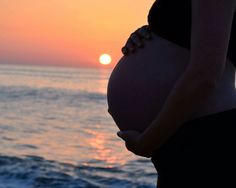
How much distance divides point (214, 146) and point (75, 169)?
21.5 feet

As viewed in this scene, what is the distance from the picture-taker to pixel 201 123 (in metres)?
1.35

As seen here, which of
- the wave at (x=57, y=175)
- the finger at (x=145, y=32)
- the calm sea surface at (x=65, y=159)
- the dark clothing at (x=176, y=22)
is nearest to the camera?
the dark clothing at (x=176, y=22)

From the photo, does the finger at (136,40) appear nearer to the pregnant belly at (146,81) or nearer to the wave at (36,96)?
the pregnant belly at (146,81)

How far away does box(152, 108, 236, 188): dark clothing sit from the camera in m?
1.33

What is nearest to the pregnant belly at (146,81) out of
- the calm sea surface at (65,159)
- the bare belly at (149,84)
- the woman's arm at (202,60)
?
the bare belly at (149,84)

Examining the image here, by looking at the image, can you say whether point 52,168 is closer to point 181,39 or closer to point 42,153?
point 42,153

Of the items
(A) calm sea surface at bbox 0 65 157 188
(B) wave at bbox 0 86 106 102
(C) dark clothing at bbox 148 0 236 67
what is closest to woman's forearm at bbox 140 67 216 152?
(C) dark clothing at bbox 148 0 236 67

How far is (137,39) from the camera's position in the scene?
63.3 inches

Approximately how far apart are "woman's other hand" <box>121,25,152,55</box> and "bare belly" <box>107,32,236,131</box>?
0.02 m

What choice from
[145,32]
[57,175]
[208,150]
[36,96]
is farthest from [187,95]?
[36,96]

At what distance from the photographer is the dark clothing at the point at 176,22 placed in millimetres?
1384

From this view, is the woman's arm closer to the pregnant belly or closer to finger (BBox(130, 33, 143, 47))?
the pregnant belly

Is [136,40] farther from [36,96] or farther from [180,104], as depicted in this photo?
[36,96]

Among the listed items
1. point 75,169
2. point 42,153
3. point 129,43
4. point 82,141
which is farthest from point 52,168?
point 129,43
